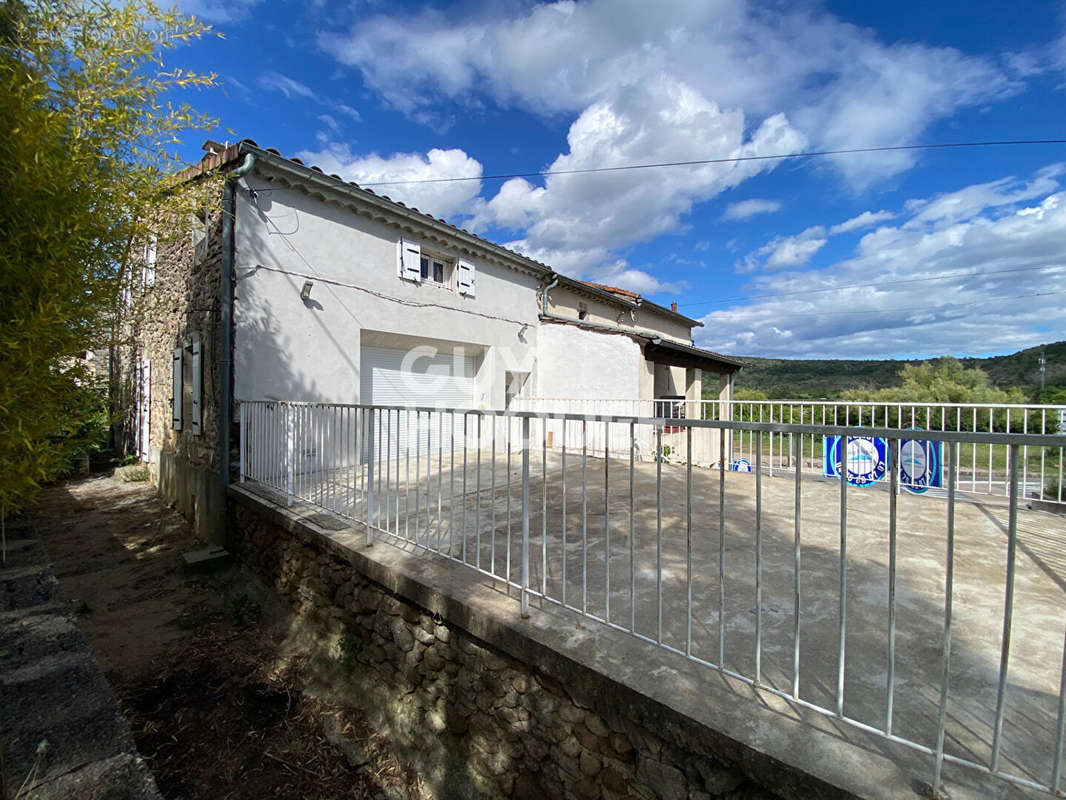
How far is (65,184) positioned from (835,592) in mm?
4300

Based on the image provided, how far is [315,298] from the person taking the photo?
6488 mm

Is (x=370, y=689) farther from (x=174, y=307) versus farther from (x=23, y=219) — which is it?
(x=174, y=307)

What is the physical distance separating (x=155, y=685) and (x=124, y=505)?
5761 millimetres

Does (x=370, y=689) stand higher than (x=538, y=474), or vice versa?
(x=538, y=474)

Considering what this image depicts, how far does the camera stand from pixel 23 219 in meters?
1.88

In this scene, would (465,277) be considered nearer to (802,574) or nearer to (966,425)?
(802,574)

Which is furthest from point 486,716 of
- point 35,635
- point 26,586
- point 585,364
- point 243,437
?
point 585,364

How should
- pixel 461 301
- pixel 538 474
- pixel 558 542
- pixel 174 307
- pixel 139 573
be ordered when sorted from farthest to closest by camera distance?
pixel 461 301 → pixel 174 307 → pixel 538 474 → pixel 139 573 → pixel 558 542

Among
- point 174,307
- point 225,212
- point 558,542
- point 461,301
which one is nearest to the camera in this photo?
point 558,542

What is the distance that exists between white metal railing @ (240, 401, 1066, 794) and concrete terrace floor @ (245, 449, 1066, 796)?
0.01 meters

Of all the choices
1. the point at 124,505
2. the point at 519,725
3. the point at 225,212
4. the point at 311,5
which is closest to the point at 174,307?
the point at 225,212

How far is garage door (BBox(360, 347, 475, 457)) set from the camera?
301 inches

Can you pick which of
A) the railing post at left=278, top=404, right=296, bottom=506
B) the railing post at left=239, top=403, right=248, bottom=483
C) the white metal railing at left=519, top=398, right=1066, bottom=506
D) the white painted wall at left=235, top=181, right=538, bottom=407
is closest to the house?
the white painted wall at left=235, top=181, right=538, bottom=407

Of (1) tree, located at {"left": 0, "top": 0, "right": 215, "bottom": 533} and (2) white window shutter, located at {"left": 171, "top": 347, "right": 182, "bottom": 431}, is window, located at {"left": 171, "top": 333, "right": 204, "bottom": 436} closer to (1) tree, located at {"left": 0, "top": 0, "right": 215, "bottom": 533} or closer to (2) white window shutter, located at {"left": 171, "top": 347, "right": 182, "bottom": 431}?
(2) white window shutter, located at {"left": 171, "top": 347, "right": 182, "bottom": 431}
